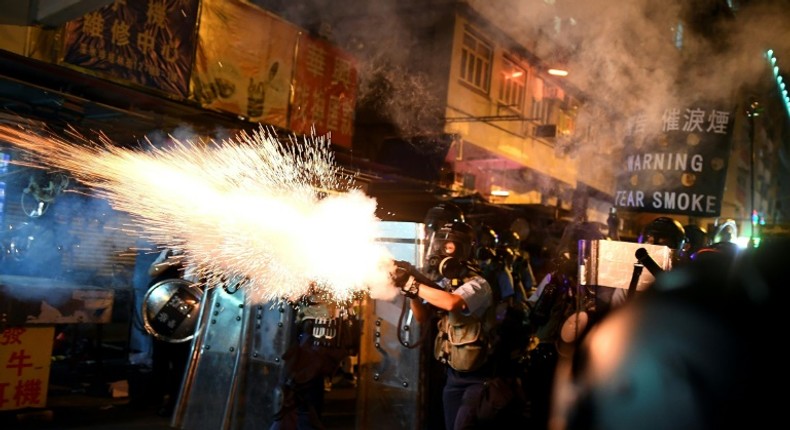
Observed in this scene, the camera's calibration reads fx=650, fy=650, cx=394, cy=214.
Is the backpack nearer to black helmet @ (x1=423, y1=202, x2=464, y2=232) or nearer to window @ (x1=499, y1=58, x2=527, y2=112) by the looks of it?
black helmet @ (x1=423, y1=202, x2=464, y2=232)

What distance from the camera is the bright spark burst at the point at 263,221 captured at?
5.22 metres

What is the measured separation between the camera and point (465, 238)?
5.31 meters

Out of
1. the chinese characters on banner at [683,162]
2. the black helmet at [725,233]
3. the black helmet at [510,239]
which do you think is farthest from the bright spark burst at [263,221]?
the black helmet at [510,239]

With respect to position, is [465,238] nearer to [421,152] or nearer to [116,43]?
[116,43]

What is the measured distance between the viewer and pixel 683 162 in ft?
29.0

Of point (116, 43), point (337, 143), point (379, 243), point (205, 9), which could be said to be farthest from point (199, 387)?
point (337, 143)

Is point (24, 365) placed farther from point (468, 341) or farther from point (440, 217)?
point (468, 341)

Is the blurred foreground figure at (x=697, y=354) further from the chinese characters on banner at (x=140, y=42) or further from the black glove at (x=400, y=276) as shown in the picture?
the chinese characters on banner at (x=140, y=42)

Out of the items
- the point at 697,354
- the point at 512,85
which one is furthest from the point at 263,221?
the point at 512,85

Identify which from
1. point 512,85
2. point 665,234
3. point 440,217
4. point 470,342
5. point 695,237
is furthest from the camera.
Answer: point 512,85

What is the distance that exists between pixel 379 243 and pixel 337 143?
6.42 metres

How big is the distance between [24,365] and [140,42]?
164 inches

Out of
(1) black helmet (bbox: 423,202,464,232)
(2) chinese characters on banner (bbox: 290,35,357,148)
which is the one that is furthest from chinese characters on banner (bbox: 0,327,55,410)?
(2) chinese characters on banner (bbox: 290,35,357,148)

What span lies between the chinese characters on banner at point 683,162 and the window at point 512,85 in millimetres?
9611
